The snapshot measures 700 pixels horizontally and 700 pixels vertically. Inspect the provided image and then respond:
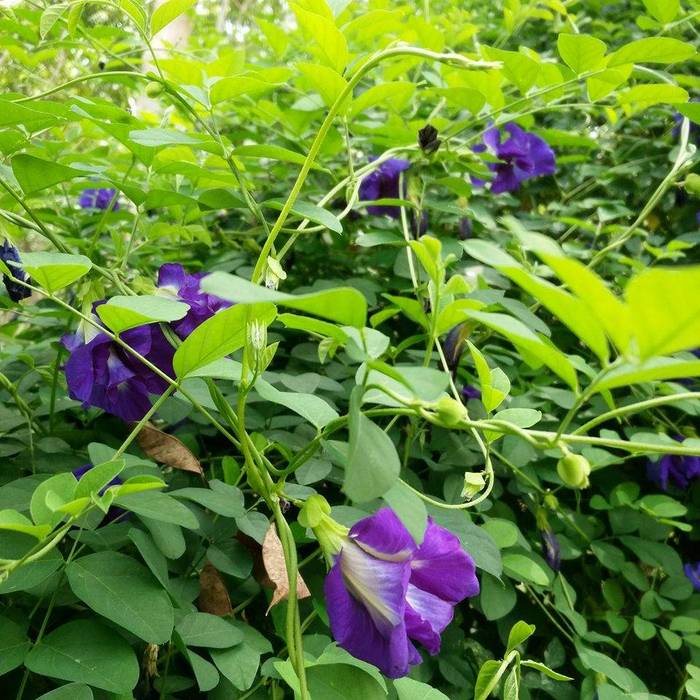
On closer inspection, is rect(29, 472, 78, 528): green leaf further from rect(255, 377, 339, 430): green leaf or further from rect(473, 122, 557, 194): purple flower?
rect(473, 122, 557, 194): purple flower

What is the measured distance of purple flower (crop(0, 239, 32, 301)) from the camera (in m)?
0.69

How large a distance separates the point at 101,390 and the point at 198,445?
0.21m

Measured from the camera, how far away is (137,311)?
1.52ft

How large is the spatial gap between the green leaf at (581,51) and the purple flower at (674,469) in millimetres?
550

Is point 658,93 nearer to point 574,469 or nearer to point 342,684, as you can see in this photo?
point 574,469

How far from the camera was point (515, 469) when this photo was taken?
789 millimetres

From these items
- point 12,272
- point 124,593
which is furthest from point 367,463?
point 12,272

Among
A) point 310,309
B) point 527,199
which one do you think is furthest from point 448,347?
point 527,199

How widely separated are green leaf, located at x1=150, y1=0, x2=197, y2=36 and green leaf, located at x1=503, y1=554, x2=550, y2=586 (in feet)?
2.13

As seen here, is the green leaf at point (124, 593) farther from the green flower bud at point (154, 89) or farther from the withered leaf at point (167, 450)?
the green flower bud at point (154, 89)

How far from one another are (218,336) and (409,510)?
19cm

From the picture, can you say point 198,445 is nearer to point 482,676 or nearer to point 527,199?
point 482,676

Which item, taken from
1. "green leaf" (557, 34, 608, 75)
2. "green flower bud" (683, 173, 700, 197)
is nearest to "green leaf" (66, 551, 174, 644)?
"green leaf" (557, 34, 608, 75)

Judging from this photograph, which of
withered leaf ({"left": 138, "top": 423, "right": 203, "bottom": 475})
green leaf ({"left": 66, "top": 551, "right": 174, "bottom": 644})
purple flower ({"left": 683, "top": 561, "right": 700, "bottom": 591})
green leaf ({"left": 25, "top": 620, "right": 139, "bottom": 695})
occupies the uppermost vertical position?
green leaf ({"left": 66, "top": 551, "right": 174, "bottom": 644})
